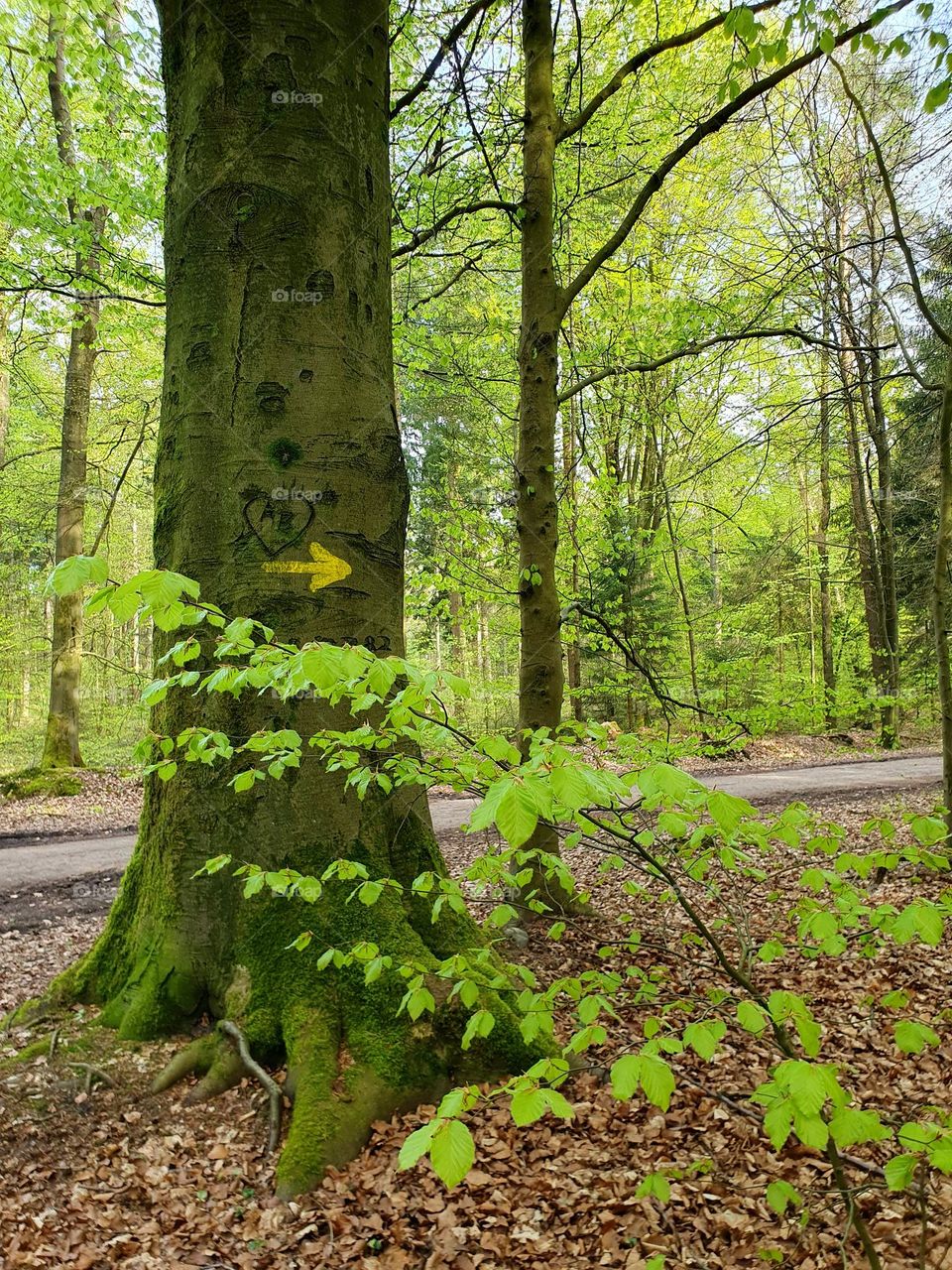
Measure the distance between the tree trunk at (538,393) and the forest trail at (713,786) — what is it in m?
1.78

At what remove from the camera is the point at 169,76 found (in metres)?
3.46

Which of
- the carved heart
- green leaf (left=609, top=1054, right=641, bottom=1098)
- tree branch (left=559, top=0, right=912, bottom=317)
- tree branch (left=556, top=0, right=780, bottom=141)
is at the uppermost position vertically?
tree branch (left=556, top=0, right=780, bottom=141)

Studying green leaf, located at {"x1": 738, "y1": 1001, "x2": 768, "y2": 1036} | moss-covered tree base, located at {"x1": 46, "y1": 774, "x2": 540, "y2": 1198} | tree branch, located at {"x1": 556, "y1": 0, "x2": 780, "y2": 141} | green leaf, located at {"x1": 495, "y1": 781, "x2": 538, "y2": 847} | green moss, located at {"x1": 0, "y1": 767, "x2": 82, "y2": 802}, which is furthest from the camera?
green moss, located at {"x1": 0, "y1": 767, "x2": 82, "y2": 802}

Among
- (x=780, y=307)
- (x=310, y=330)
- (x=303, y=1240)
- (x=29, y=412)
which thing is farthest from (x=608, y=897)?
(x=29, y=412)

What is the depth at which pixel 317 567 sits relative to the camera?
308 cm

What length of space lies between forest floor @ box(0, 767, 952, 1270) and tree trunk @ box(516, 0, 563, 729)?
2527 mm

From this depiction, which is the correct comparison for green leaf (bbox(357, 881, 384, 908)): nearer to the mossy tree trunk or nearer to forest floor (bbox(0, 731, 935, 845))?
the mossy tree trunk

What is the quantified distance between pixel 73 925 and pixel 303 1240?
413cm

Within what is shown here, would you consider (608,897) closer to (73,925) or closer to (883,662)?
(73,925)

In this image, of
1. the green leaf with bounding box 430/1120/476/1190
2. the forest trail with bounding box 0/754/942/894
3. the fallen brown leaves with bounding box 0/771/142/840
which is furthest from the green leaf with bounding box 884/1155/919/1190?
the fallen brown leaves with bounding box 0/771/142/840

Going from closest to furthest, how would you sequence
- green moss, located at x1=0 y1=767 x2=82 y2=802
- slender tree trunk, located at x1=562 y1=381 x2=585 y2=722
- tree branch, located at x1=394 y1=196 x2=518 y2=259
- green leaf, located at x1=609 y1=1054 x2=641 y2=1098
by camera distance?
green leaf, located at x1=609 y1=1054 x2=641 y2=1098
tree branch, located at x1=394 y1=196 x2=518 y2=259
slender tree trunk, located at x1=562 y1=381 x2=585 y2=722
green moss, located at x1=0 y1=767 x2=82 y2=802

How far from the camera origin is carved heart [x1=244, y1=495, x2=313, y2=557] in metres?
3.06

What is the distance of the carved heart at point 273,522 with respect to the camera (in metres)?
3.06

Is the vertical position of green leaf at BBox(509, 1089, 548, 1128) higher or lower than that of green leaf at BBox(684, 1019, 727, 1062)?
higher
